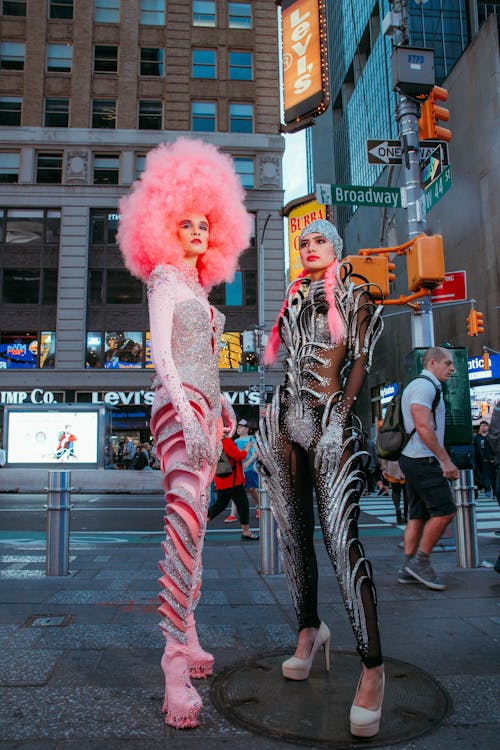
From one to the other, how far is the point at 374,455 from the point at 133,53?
25.6 m

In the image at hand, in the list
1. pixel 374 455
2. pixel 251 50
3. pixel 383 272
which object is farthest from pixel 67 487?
pixel 251 50

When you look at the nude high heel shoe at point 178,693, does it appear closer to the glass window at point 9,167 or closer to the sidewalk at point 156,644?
the sidewalk at point 156,644

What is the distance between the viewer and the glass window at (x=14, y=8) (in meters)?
29.7

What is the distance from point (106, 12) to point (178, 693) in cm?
3531

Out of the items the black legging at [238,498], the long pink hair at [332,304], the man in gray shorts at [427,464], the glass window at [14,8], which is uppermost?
the glass window at [14,8]

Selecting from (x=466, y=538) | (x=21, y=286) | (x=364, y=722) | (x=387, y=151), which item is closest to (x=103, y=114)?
(x=21, y=286)

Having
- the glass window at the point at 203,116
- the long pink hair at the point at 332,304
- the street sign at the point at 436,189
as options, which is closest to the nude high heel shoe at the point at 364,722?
the long pink hair at the point at 332,304

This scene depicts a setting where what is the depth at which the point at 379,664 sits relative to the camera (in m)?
2.21

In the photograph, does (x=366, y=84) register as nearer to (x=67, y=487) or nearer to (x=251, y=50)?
(x=251, y=50)

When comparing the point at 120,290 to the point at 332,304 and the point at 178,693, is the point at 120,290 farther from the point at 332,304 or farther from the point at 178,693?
the point at 178,693

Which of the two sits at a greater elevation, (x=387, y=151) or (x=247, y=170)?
(x=247, y=170)

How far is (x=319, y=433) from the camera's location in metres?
2.51

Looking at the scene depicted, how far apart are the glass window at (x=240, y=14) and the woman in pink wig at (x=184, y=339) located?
108 feet

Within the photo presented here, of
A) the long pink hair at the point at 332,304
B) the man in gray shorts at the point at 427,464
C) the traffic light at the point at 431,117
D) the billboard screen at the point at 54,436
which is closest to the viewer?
the long pink hair at the point at 332,304
